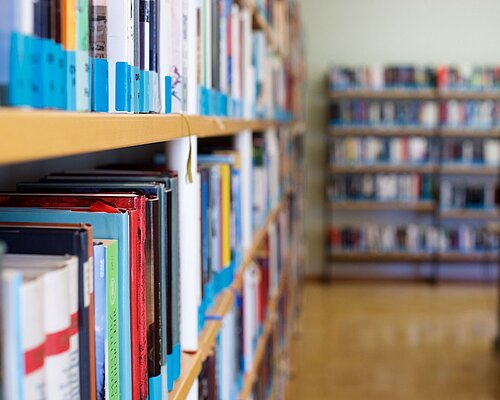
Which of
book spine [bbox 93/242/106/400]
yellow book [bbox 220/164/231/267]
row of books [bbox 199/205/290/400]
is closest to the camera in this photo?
book spine [bbox 93/242/106/400]

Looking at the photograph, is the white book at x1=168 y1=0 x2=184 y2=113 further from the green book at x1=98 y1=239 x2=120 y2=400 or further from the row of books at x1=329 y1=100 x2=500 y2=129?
the row of books at x1=329 y1=100 x2=500 y2=129

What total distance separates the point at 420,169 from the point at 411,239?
59 centimetres

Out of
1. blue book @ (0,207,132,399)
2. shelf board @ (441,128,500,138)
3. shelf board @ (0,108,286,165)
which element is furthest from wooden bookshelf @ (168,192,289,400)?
shelf board @ (441,128,500,138)

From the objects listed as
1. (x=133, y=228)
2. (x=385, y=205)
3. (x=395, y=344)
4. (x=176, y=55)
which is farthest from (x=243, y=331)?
(x=385, y=205)

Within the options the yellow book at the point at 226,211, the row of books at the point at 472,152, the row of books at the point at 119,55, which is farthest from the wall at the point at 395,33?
the yellow book at the point at 226,211

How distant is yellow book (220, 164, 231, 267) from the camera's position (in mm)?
1595

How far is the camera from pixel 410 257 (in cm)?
639

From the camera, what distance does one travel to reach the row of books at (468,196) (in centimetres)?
623

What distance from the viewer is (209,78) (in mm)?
1445

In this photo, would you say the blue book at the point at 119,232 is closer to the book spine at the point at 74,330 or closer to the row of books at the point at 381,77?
the book spine at the point at 74,330

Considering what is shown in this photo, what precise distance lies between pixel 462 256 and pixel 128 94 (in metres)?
5.88

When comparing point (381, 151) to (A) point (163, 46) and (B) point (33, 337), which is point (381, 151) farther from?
(B) point (33, 337)

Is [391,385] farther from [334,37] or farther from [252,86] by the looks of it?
[334,37]

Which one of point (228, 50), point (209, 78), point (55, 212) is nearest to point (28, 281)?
point (55, 212)
